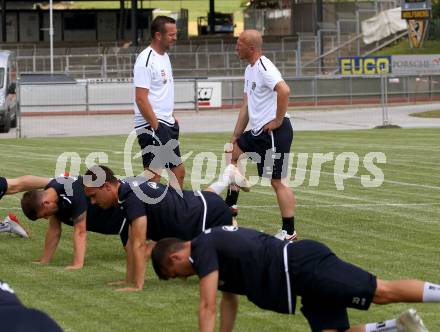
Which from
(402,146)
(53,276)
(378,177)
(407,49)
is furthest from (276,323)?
(407,49)

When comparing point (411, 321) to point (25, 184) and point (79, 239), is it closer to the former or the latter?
point (79, 239)

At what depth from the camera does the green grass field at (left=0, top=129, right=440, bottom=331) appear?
9273mm

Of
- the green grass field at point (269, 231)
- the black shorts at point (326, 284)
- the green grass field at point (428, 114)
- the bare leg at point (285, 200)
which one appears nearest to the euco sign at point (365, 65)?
the green grass field at point (428, 114)

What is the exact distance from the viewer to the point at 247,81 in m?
13.1

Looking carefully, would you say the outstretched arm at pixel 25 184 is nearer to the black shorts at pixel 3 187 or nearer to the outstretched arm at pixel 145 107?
the black shorts at pixel 3 187

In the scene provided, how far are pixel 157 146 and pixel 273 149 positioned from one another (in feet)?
4.18

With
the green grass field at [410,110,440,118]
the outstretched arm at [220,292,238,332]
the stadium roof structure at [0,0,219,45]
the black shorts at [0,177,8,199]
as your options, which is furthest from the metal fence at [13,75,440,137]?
the outstretched arm at [220,292,238,332]

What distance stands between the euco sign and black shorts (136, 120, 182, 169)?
3744 cm

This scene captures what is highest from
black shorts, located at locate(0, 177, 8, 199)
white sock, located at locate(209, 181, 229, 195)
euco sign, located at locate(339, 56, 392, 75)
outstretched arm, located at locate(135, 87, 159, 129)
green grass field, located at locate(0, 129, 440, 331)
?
euco sign, located at locate(339, 56, 392, 75)

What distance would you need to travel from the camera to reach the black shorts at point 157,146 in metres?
13.1

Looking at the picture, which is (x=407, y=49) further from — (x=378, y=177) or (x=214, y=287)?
(x=214, y=287)

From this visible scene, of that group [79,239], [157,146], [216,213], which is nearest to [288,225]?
[157,146]

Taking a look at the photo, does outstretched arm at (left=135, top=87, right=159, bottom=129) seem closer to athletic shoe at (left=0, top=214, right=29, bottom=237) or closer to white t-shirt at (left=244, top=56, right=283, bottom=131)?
white t-shirt at (left=244, top=56, right=283, bottom=131)

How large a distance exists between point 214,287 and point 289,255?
21.2 inches
